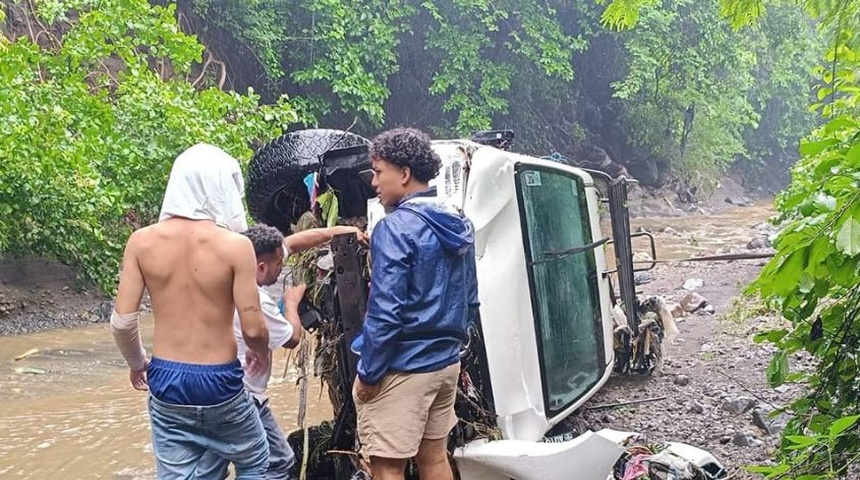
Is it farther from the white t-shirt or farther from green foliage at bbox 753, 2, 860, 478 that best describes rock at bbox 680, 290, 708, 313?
the white t-shirt

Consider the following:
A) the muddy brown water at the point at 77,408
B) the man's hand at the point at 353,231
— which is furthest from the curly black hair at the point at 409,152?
the muddy brown water at the point at 77,408

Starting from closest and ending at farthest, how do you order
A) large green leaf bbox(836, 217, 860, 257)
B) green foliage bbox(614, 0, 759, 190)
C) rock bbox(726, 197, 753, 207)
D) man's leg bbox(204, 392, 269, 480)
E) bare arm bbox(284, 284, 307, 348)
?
1. large green leaf bbox(836, 217, 860, 257)
2. man's leg bbox(204, 392, 269, 480)
3. bare arm bbox(284, 284, 307, 348)
4. green foliage bbox(614, 0, 759, 190)
5. rock bbox(726, 197, 753, 207)

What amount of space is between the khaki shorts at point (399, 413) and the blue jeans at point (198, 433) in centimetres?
45

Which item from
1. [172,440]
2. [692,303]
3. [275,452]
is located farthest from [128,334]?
[692,303]

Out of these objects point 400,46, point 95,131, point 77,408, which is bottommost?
point 77,408

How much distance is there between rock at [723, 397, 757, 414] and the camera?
4.77m

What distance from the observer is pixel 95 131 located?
351 inches

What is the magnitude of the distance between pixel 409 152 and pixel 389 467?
1149 millimetres

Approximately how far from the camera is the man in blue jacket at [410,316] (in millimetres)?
2553

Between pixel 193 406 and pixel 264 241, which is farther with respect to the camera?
pixel 264 241

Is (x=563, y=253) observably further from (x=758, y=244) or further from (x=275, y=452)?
(x=758, y=244)

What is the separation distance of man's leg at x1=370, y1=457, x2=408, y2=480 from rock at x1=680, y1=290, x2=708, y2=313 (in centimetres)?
754

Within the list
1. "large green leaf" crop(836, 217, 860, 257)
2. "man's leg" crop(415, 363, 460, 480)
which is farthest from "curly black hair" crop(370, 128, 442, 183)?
"large green leaf" crop(836, 217, 860, 257)

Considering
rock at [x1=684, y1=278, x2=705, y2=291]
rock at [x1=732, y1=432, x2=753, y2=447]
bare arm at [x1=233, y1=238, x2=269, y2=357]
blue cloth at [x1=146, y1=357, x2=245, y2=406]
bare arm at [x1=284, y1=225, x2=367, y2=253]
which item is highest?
bare arm at [x1=284, y1=225, x2=367, y2=253]
